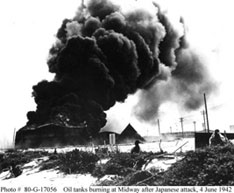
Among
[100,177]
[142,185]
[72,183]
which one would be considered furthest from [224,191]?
[72,183]

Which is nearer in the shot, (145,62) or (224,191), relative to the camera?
(224,191)

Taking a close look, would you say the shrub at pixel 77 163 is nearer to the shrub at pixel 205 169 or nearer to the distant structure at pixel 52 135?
the shrub at pixel 205 169

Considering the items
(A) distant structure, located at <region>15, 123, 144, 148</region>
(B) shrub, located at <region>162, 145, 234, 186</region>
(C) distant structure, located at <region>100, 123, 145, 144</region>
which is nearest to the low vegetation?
(B) shrub, located at <region>162, 145, 234, 186</region>

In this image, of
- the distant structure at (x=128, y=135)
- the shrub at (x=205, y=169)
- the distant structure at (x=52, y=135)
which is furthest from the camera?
the distant structure at (x=128, y=135)

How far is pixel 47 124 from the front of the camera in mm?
39625

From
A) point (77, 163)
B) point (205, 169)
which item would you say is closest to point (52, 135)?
point (77, 163)

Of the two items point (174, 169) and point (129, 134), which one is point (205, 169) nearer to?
point (174, 169)

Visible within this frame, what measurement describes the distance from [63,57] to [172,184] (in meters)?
33.0

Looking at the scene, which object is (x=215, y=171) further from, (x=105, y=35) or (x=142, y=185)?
(x=105, y=35)

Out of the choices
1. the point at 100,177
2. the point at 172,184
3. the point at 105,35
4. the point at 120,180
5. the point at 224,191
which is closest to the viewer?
the point at 224,191

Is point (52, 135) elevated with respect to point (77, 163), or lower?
elevated

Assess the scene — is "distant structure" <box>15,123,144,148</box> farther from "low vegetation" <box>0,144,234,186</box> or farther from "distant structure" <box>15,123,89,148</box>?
"low vegetation" <box>0,144,234,186</box>

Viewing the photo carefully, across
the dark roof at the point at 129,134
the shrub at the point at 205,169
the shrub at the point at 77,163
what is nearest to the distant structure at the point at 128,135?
the dark roof at the point at 129,134

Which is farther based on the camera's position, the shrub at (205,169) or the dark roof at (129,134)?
the dark roof at (129,134)
